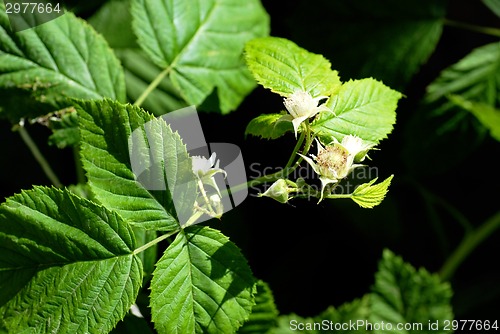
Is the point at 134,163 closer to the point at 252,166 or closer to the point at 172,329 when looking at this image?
the point at 172,329

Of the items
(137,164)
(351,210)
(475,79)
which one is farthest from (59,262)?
(475,79)

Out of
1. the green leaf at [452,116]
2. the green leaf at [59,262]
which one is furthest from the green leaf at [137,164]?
the green leaf at [452,116]

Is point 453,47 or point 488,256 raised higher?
point 453,47

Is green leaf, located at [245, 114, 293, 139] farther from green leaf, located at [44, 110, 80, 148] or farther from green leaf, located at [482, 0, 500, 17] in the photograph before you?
green leaf, located at [482, 0, 500, 17]

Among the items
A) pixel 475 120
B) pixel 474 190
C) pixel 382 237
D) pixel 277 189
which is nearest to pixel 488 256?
pixel 474 190

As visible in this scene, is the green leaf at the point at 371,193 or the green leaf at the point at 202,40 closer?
the green leaf at the point at 371,193

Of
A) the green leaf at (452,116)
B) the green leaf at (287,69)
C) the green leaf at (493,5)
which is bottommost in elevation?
the green leaf at (452,116)

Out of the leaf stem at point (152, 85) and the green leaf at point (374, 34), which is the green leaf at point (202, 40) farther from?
the green leaf at point (374, 34)

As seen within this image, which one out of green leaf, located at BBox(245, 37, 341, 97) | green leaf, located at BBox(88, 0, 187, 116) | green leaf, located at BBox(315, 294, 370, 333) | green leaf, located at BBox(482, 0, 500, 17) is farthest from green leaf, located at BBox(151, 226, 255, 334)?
green leaf, located at BBox(482, 0, 500, 17)
